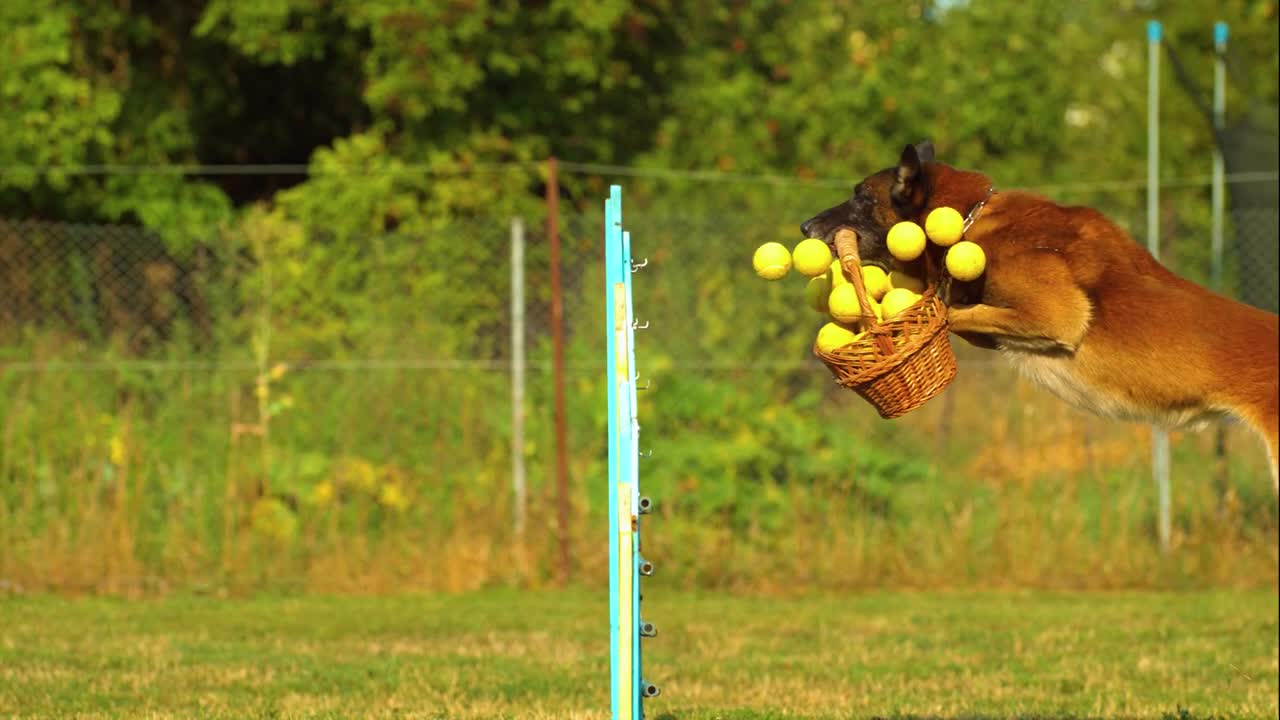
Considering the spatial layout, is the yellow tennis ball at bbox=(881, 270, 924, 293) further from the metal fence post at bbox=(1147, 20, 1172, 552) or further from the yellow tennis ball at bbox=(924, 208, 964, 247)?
the metal fence post at bbox=(1147, 20, 1172, 552)

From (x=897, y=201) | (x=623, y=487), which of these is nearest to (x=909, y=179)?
(x=897, y=201)

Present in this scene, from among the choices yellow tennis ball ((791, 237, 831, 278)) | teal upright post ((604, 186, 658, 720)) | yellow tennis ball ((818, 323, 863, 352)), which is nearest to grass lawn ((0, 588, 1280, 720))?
teal upright post ((604, 186, 658, 720))

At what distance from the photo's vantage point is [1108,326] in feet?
19.1

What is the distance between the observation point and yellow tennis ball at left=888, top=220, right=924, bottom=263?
586cm

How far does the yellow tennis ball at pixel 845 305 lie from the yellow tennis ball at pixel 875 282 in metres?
0.21

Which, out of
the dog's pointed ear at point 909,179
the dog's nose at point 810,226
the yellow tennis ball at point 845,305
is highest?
the dog's pointed ear at point 909,179

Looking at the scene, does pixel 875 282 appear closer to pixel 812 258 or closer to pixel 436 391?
pixel 812 258

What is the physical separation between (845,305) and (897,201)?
A: 658 millimetres

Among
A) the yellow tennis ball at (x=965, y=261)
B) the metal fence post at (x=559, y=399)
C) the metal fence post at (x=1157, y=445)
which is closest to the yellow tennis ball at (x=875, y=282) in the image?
the yellow tennis ball at (x=965, y=261)

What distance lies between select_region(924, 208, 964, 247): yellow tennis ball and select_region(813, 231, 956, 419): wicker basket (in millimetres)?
240

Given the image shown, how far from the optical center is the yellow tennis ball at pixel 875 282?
20.1ft

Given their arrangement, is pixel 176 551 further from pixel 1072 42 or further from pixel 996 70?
pixel 1072 42

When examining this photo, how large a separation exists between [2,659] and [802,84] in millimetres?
12910

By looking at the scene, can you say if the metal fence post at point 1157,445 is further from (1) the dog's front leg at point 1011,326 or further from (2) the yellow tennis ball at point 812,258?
(2) the yellow tennis ball at point 812,258
